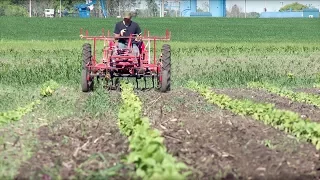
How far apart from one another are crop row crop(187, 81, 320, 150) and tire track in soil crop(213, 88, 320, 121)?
97 cm

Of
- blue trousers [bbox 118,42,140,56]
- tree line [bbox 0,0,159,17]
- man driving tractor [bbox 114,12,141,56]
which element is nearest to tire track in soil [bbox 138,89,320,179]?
blue trousers [bbox 118,42,140,56]

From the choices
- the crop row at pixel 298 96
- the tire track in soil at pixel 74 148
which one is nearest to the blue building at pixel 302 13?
the crop row at pixel 298 96

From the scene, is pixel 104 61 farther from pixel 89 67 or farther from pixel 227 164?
pixel 227 164

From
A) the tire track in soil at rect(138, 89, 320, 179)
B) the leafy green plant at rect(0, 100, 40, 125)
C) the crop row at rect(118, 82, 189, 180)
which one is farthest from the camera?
the leafy green plant at rect(0, 100, 40, 125)

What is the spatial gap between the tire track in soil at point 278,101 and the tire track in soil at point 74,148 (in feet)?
11.9

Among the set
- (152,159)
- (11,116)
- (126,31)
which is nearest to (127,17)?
(126,31)

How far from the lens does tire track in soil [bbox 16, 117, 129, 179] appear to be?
6.51 meters

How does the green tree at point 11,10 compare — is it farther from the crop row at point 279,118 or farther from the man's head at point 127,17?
the crop row at point 279,118

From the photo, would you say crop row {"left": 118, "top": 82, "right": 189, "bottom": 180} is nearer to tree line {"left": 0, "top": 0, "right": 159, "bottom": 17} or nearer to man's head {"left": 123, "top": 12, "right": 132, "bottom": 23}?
man's head {"left": 123, "top": 12, "right": 132, "bottom": 23}

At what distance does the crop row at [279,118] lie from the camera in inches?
325

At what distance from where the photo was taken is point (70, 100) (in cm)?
1290

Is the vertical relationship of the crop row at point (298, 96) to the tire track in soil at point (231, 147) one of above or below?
above

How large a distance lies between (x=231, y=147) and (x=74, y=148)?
1.77 m

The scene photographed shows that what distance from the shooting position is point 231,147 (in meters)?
7.84
